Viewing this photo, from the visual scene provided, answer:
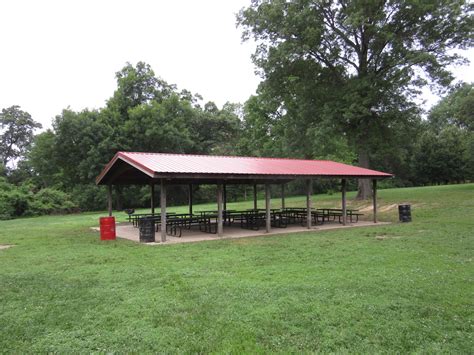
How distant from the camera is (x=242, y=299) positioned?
555cm

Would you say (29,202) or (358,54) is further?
(29,202)

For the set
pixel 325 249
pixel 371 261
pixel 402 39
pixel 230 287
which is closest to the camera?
pixel 230 287

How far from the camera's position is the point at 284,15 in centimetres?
2350

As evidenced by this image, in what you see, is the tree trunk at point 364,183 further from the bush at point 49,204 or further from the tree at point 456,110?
the bush at point 49,204

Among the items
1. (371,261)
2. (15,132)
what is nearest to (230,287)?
(371,261)

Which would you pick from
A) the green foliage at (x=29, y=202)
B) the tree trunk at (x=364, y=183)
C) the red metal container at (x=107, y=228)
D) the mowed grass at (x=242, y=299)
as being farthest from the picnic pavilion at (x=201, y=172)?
the green foliage at (x=29, y=202)

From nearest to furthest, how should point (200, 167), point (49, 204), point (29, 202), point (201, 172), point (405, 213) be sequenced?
point (201, 172) < point (200, 167) < point (405, 213) < point (29, 202) < point (49, 204)

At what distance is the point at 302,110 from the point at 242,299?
794 inches

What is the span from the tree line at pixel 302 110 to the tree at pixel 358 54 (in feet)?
0.21

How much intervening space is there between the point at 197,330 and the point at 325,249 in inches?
235

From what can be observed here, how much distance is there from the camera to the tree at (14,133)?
172ft

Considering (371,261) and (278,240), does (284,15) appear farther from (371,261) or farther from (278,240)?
(371,261)

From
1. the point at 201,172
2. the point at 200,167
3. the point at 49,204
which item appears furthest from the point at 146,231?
the point at 49,204

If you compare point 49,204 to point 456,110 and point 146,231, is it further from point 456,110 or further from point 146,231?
point 456,110
